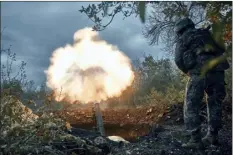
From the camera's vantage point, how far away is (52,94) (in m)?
5.84

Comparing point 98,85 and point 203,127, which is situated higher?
point 98,85

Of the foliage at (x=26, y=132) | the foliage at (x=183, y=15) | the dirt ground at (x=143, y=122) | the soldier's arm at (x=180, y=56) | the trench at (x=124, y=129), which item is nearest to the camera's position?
the foliage at (x=183, y=15)

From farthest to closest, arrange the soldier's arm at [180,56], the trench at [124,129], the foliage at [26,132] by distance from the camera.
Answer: the trench at [124,129] < the soldier's arm at [180,56] < the foliage at [26,132]

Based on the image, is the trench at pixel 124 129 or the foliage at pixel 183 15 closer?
the foliage at pixel 183 15

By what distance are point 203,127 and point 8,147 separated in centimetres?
545

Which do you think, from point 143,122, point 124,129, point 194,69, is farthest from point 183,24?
point 143,122

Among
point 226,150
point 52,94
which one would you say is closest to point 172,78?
point 226,150

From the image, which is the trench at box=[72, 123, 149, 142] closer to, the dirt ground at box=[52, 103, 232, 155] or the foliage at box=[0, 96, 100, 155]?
the dirt ground at box=[52, 103, 232, 155]

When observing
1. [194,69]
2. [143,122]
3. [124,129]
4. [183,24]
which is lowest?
[124,129]

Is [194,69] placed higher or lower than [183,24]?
lower

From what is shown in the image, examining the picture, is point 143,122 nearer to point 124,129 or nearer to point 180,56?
point 124,129

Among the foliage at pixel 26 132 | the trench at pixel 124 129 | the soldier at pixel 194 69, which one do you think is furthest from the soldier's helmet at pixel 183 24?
the trench at pixel 124 129

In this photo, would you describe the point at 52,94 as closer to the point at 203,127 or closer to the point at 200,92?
the point at 200,92

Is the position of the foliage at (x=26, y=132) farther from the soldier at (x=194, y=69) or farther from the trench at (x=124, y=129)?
the trench at (x=124, y=129)
